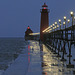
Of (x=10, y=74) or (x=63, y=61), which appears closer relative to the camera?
(x=10, y=74)

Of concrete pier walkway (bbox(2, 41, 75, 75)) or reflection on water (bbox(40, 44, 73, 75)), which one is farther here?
concrete pier walkway (bbox(2, 41, 75, 75))

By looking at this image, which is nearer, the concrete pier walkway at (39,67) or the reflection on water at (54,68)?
the reflection on water at (54,68)

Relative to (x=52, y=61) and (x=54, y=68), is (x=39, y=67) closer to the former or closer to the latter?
(x=54, y=68)

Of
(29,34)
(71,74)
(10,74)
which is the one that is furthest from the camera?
(29,34)

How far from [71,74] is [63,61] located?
752 cm

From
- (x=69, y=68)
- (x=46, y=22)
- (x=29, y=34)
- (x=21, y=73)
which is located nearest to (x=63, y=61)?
(x=69, y=68)

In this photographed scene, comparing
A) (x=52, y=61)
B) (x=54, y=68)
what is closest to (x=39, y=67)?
(x=54, y=68)

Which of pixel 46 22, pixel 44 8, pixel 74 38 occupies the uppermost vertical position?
pixel 44 8

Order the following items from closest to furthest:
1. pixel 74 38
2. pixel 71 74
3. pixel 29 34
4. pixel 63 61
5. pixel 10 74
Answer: pixel 71 74
pixel 10 74
pixel 74 38
pixel 63 61
pixel 29 34

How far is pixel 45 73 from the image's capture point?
51.0 ft

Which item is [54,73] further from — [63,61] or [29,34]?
[29,34]

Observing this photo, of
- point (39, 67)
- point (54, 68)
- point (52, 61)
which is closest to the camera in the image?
point (54, 68)

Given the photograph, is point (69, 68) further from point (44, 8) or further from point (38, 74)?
point (44, 8)

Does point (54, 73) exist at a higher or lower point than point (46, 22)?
lower
